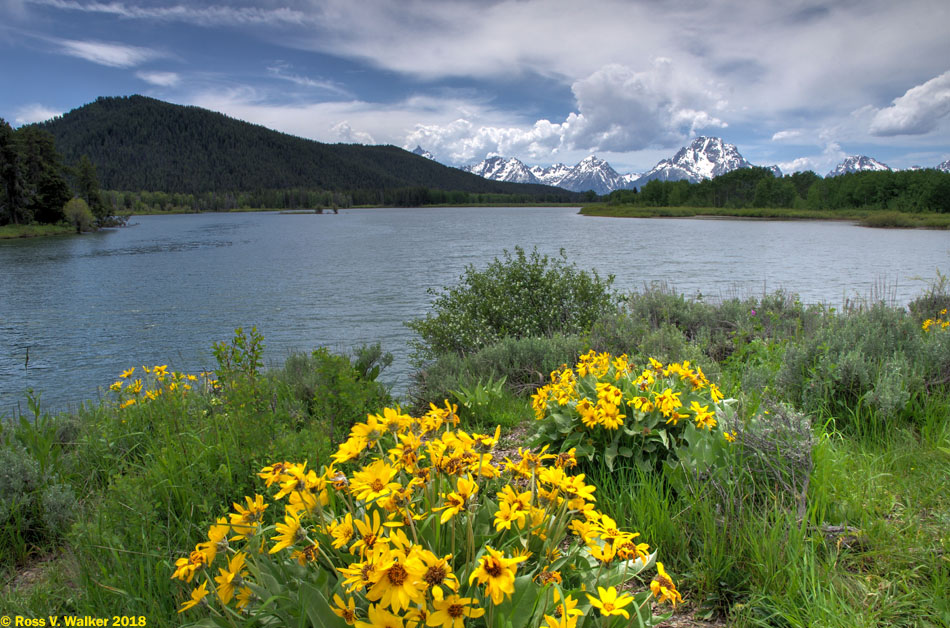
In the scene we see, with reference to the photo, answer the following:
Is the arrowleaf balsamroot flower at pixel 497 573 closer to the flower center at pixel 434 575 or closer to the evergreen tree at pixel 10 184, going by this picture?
the flower center at pixel 434 575

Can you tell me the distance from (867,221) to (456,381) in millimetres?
75677

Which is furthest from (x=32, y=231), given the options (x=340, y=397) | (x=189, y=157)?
(x=189, y=157)

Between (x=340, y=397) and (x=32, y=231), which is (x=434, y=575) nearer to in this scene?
(x=340, y=397)

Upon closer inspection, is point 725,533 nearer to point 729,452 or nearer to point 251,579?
point 729,452

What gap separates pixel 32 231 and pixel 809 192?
111656mm

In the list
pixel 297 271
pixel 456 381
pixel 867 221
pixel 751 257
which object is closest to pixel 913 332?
pixel 456 381

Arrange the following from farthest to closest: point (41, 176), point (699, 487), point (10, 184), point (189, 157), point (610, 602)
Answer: point (189, 157) → point (41, 176) → point (10, 184) → point (699, 487) → point (610, 602)

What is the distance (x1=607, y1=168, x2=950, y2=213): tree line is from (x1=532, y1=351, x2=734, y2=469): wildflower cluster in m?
91.3

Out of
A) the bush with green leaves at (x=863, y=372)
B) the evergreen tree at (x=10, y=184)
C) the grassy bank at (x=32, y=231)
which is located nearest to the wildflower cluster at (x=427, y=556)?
the bush with green leaves at (x=863, y=372)

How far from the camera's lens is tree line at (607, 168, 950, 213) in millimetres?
70938

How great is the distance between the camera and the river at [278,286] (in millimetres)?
10836

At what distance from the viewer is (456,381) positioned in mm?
5746

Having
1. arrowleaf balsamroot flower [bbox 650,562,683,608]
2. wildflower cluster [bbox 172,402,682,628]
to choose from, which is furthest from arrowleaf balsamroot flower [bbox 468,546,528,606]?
arrowleaf balsamroot flower [bbox 650,562,683,608]

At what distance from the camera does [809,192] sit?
295 ft
